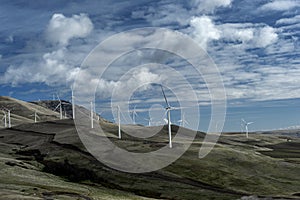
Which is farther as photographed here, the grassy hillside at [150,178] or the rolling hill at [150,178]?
the grassy hillside at [150,178]

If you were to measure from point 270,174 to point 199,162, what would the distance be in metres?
28.2

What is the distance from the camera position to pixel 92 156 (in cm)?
16325

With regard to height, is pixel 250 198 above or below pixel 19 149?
below

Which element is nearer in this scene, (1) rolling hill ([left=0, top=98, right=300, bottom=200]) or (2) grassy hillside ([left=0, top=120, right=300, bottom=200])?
(1) rolling hill ([left=0, top=98, right=300, bottom=200])

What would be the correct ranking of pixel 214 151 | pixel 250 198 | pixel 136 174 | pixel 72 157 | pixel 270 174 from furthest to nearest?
pixel 214 151
pixel 72 157
pixel 270 174
pixel 136 174
pixel 250 198

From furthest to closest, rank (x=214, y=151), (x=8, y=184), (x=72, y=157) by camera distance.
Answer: (x=214, y=151), (x=72, y=157), (x=8, y=184)

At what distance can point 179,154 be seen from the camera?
17262cm

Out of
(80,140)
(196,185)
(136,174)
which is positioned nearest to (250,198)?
(196,185)

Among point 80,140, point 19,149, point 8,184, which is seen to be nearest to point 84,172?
point 8,184

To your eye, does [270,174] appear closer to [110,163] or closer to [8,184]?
[110,163]

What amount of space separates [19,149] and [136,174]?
8670cm

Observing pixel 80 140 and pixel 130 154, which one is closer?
pixel 130 154

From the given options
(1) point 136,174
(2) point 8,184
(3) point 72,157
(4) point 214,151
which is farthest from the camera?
(4) point 214,151

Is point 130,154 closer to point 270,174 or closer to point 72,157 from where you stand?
point 72,157
